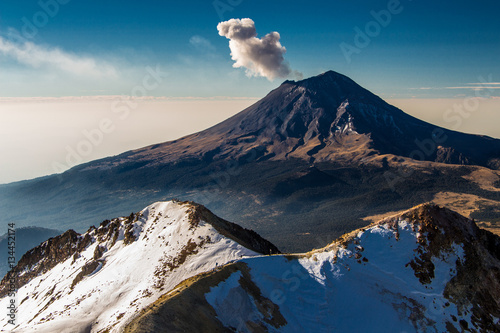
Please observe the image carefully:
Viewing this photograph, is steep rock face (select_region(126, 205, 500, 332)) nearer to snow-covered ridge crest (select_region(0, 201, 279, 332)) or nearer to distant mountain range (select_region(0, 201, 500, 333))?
distant mountain range (select_region(0, 201, 500, 333))

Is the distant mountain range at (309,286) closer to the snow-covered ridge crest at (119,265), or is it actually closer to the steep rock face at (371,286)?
the steep rock face at (371,286)

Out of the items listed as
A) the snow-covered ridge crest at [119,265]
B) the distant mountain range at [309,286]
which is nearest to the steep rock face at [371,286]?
the distant mountain range at [309,286]

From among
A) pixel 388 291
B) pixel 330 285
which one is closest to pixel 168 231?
pixel 330 285

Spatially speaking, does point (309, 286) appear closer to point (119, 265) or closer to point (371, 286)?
point (371, 286)

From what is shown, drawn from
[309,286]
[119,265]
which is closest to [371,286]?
[309,286]

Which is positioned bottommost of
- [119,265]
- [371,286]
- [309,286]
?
[371,286]

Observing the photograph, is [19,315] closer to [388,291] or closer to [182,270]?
[182,270]

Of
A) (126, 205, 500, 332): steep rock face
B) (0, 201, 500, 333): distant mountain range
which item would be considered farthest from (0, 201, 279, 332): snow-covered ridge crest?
(126, 205, 500, 332): steep rock face
